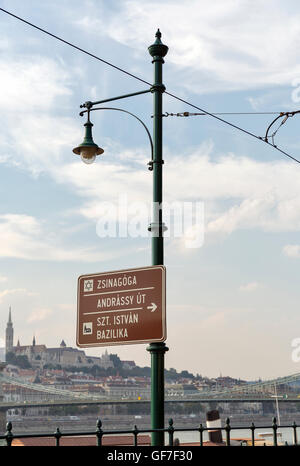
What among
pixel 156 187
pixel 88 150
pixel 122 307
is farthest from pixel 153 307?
pixel 88 150

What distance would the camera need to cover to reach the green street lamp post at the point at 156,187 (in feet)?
27.4

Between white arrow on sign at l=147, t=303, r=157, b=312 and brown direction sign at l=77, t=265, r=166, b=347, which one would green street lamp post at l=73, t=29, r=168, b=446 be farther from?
white arrow on sign at l=147, t=303, r=157, b=312

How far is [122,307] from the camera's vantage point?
26.7 feet

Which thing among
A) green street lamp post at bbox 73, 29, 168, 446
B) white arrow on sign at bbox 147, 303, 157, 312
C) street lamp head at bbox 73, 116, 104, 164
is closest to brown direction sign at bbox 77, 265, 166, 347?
white arrow on sign at bbox 147, 303, 157, 312

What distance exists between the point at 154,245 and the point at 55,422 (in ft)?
437

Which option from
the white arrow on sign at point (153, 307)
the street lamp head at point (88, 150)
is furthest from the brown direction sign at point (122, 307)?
the street lamp head at point (88, 150)

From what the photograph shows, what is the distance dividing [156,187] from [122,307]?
6.13 feet

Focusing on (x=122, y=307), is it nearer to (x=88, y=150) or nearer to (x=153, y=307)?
(x=153, y=307)

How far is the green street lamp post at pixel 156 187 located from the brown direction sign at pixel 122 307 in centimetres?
52

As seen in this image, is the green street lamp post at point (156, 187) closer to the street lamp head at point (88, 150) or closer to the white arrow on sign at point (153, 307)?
the street lamp head at point (88, 150)

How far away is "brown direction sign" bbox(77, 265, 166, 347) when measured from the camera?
311 inches

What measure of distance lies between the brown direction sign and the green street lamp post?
52 centimetres
